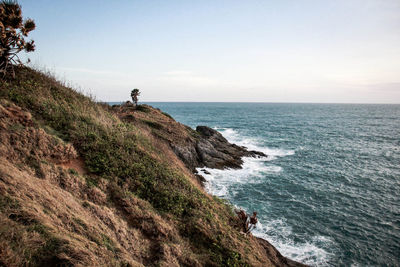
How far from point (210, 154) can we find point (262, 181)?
29.1ft

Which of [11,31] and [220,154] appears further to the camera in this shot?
[220,154]

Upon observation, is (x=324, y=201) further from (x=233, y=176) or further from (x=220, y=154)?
(x=220, y=154)

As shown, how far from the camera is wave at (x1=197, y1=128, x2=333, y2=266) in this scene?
14969mm

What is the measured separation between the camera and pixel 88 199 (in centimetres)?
Answer: 809

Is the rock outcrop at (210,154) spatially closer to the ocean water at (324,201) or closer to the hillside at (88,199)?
the ocean water at (324,201)

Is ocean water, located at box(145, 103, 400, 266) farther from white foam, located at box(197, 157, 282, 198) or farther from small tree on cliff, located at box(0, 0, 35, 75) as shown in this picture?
small tree on cliff, located at box(0, 0, 35, 75)

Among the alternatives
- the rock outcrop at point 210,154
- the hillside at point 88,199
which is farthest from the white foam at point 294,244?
the rock outcrop at point 210,154

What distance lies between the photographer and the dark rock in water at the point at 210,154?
2616cm

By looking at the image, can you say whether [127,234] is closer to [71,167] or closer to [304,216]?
[71,167]

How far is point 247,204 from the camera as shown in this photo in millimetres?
20812

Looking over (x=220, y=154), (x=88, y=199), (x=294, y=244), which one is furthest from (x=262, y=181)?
(x=88, y=199)

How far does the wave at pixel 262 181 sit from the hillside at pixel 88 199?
2.52 m

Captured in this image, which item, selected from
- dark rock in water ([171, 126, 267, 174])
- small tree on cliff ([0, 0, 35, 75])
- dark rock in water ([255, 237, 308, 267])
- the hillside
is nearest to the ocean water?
dark rock in water ([255, 237, 308, 267])

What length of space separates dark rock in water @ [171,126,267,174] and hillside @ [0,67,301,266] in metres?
11.9
